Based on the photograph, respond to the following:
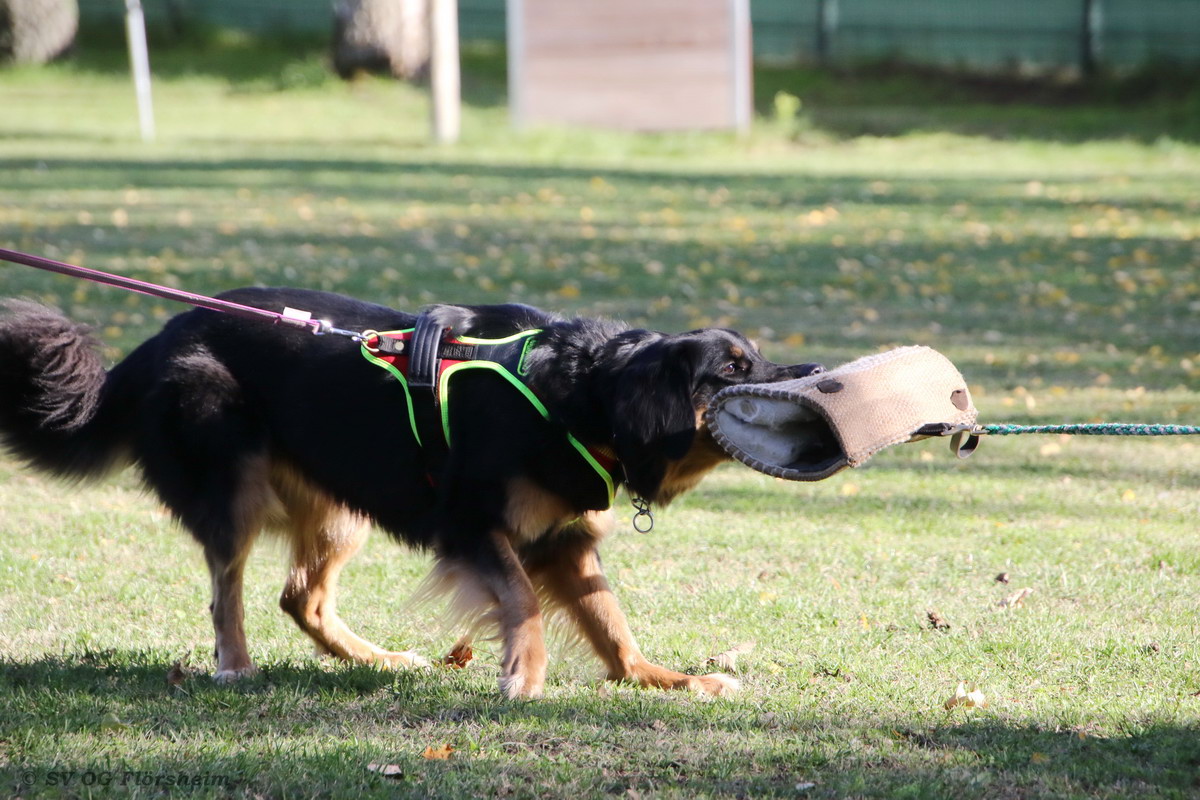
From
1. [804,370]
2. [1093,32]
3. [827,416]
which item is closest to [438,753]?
[827,416]

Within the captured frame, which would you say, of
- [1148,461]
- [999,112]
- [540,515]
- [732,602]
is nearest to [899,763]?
[540,515]

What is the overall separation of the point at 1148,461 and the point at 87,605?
18.2 feet

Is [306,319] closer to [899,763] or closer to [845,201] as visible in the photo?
[899,763]

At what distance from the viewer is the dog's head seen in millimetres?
4102

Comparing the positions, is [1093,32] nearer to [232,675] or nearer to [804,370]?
[804,370]

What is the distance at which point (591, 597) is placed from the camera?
4699 millimetres

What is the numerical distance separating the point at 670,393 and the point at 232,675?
1.77 m

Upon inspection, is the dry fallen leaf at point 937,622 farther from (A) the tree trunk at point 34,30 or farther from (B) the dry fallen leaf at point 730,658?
(A) the tree trunk at point 34,30

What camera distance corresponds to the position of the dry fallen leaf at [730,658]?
4.75 m

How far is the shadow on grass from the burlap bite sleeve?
793mm

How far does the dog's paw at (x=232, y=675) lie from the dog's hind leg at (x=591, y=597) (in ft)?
3.31

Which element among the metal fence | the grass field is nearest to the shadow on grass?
the grass field

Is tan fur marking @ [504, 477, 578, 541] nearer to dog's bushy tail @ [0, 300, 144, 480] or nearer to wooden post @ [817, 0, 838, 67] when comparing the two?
dog's bushy tail @ [0, 300, 144, 480]

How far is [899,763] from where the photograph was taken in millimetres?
3730
